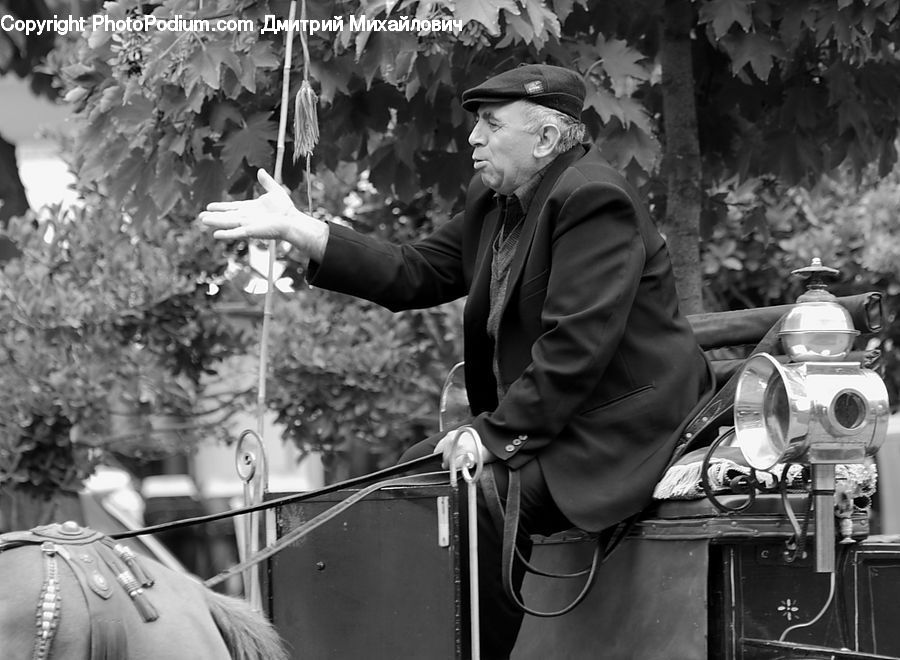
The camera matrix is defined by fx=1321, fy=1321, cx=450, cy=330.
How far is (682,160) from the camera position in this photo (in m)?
4.91

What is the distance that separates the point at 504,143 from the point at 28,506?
13.8ft

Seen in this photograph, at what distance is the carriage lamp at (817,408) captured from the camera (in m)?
2.83

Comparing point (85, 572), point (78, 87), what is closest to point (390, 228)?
point (78, 87)

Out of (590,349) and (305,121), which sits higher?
(305,121)

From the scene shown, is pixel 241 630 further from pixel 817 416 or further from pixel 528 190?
pixel 528 190

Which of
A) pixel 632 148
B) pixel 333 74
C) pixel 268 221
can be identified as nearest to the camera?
pixel 268 221

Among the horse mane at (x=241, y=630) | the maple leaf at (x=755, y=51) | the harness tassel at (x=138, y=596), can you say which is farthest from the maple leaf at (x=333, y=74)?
the harness tassel at (x=138, y=596)

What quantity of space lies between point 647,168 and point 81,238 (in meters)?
3.27

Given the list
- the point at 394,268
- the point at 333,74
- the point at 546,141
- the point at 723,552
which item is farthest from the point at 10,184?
the point at 723,552

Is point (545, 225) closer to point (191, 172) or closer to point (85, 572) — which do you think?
point (85, 572)

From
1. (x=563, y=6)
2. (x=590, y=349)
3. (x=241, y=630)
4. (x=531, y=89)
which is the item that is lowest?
(x=241, y=630)

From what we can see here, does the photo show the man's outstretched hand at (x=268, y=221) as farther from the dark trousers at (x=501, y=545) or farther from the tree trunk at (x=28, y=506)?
the tree trunk at (x=28, y=506)

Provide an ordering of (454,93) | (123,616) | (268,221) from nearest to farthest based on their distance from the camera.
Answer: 1. (123,616)
2. (268,221)
3. (454,93)

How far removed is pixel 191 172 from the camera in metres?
4.71
